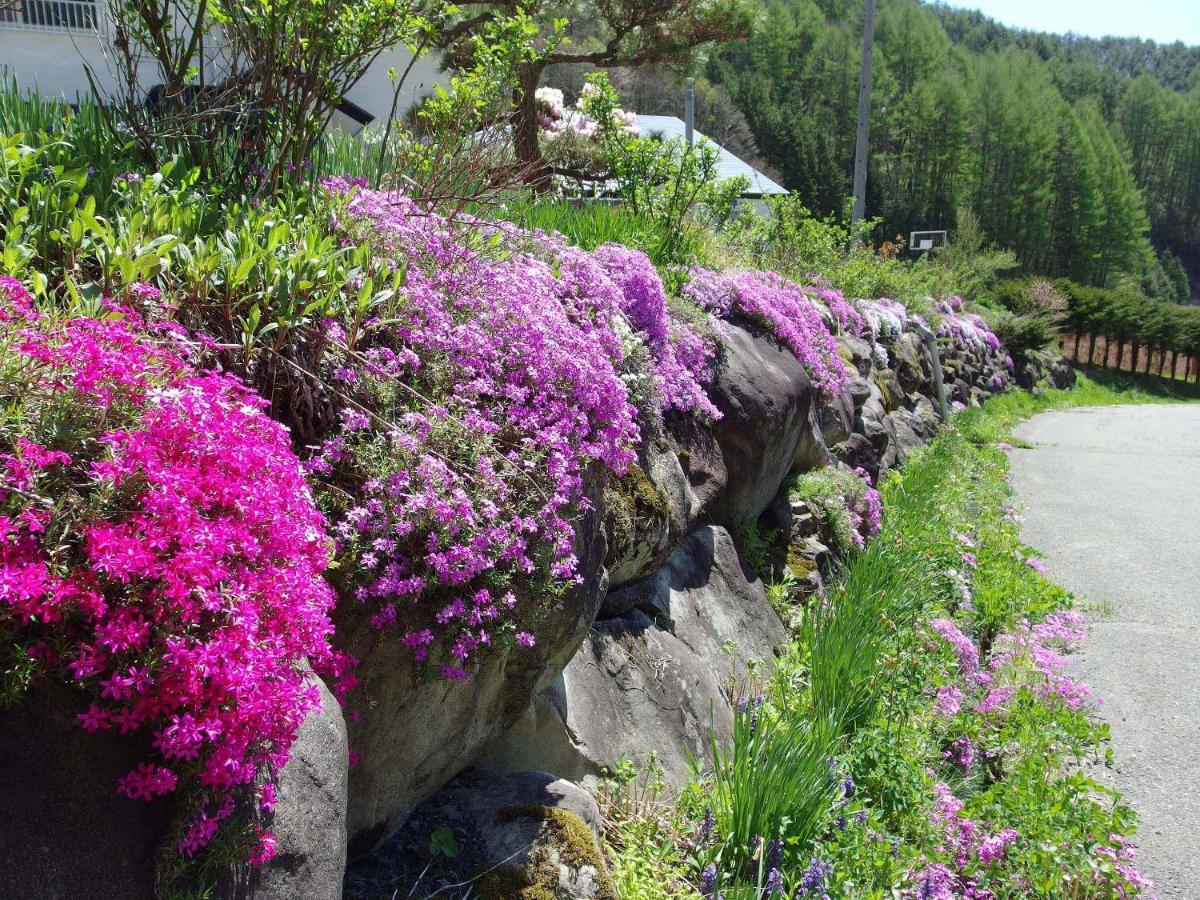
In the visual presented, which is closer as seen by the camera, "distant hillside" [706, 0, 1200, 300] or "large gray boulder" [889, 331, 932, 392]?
"large gray boulder" [889, 331, 932, 392]

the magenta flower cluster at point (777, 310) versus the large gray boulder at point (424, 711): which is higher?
the magenta flower cluster at point (777, 310)

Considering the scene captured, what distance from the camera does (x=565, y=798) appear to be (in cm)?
295

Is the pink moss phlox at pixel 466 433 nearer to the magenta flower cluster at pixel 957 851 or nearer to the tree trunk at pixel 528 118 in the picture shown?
the magenta flower cluster at pixel 957 851

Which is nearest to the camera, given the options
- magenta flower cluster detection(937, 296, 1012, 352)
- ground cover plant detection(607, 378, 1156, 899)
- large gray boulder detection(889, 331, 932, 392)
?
ground cover plant detection(607, 378, 1156, 899)

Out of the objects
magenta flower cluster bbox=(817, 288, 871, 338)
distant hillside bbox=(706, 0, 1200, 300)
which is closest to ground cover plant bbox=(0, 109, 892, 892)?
magenta flower cluster bbox=(817, 288, 871, 338)

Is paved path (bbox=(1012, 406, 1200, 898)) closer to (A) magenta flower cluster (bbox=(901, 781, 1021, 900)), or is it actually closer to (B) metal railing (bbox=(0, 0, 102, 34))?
(A) magenta flower cluster (bbox=(901, 781, 1021, 900))

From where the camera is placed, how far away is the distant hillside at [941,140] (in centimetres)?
7044

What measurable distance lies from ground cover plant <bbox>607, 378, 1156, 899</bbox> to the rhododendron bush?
5.79ft

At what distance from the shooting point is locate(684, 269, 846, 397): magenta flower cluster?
6.03 meters

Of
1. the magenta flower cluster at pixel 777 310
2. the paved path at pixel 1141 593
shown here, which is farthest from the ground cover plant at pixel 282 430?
the paved path at pixel 1141 593

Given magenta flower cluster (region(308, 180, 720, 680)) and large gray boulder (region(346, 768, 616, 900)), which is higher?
magenta flower cluster (region(308, 180, 720, 680))

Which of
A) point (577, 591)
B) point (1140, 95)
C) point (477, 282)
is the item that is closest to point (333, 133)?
point (477, 282)

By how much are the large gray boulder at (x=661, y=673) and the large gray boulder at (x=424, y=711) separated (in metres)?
0.25

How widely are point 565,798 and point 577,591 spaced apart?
2.13 feet
